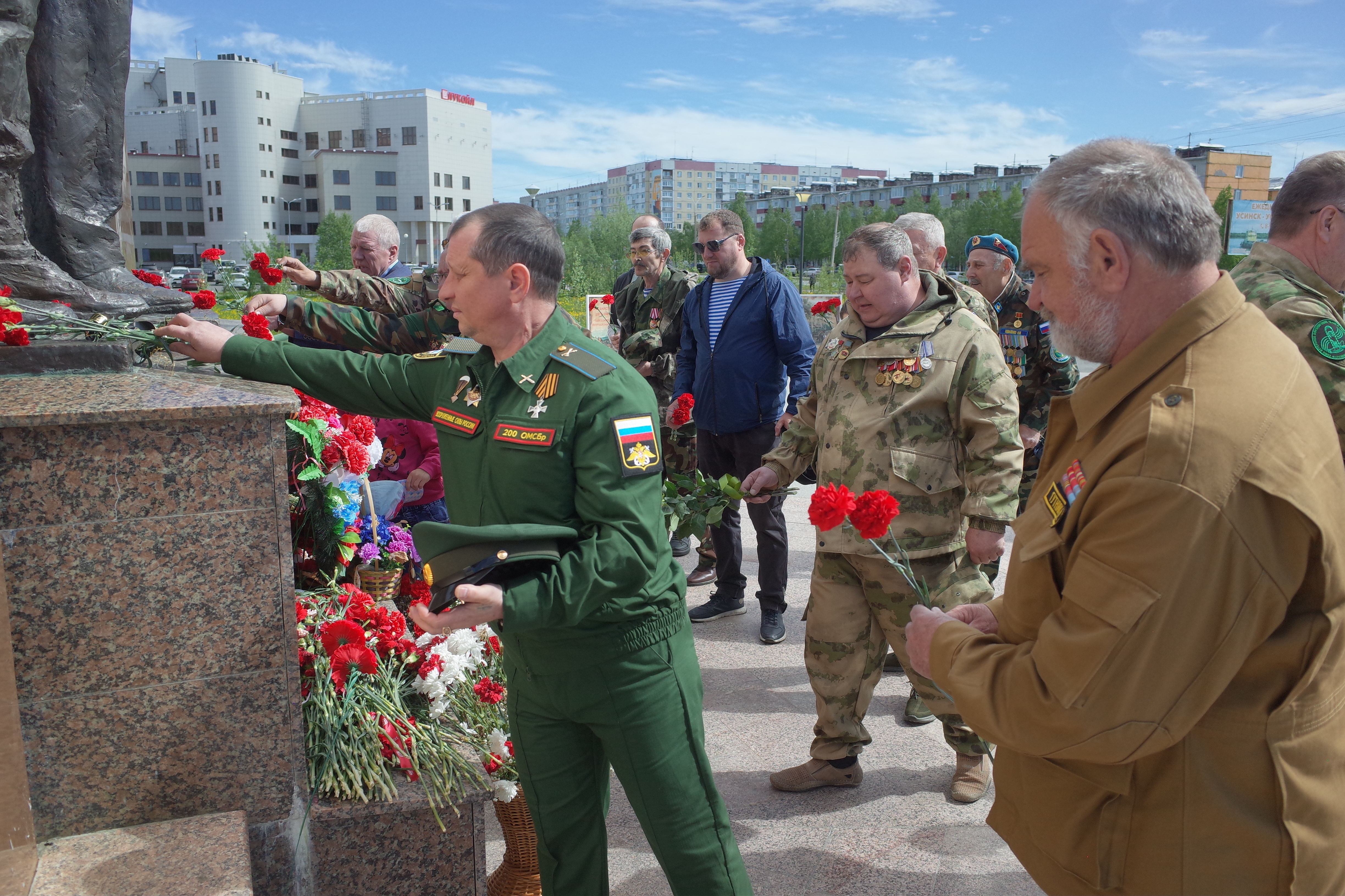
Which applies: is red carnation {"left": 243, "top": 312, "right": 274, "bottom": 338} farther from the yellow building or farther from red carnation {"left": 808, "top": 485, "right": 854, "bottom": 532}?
the yellow building

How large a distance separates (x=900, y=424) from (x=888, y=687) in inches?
71.4

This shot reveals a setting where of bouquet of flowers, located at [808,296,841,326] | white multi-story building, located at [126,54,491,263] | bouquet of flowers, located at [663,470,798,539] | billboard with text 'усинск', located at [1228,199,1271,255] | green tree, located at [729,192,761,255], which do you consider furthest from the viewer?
white multi-story building, located at [126,54,491,263]

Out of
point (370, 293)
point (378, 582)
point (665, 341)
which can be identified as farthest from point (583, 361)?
point (665, 341)

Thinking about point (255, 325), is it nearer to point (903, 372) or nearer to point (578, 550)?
point (578, 550)

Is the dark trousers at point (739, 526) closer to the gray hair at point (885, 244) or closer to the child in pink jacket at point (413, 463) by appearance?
the child in pink jacket at point (413, 463)

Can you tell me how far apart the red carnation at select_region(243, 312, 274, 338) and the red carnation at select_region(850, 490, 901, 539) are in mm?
1832

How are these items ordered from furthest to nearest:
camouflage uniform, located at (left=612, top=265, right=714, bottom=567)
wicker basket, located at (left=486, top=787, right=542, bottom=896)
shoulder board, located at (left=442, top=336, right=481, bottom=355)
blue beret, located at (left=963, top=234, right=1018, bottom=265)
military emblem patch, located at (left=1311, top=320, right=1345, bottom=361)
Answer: camouflage uniform, located at (left=612, top=265, right=714, bottom=567)
blue beret, located at (left=963, top=234, right=1018, bottom=265)
wicker basket, located at (left=486, top=787, right=542, bottom=896)
military emblem patch, located at (left=1311, top=320, right=1345, bottom=361)
shoulder board, located at (left=442, top=336, right=481, bottom=355)

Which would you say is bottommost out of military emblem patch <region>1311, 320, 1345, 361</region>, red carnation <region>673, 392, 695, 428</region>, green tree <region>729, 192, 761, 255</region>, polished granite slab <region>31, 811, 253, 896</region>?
polished granite slab <region>31, 811, 253, 896</region>

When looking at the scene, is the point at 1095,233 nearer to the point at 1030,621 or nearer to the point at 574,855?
the point at 1030,621

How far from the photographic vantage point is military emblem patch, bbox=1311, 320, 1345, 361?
8.11ft

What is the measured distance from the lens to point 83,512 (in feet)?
6.99

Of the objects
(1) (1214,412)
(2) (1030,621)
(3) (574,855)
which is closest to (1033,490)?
(2) (1030,621)

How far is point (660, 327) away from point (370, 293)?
2519 mm

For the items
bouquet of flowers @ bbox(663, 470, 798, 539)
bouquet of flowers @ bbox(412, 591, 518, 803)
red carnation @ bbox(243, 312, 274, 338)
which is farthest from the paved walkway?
red carnation @ bbox(243, 312, 274, 338)
